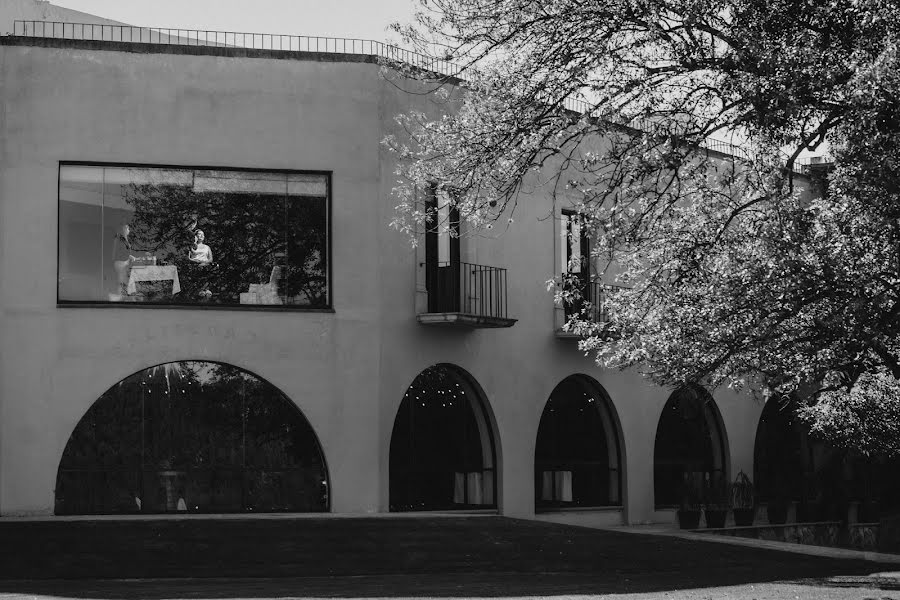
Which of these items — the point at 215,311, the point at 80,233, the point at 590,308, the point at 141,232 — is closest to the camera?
the point at 80,233

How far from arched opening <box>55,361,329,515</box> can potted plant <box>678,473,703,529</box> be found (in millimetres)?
Result: 8603

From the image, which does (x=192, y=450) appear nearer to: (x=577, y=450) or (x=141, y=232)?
(x=141, y=232)

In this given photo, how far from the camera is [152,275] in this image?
70.4 ft

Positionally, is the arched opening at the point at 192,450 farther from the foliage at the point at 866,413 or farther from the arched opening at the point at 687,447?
the arched opening at the point at 687,447

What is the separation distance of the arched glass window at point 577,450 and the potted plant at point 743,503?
112 inches

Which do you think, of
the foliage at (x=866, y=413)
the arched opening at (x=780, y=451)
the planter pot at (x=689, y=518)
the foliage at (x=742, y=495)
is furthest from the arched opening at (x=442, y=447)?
the arched opening at (x=780, y=451)

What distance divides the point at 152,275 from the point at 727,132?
440 inches

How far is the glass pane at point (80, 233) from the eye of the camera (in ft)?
69.5

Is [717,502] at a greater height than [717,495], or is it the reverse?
[717,495]

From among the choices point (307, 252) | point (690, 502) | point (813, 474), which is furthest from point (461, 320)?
point (813, 474)

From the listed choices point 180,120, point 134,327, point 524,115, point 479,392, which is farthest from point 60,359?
point 524,115

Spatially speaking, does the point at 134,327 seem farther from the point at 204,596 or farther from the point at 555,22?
the point at 555,22

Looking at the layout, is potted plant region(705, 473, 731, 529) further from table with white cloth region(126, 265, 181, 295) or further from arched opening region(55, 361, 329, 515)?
table with white cloth region(126, 265, 181, 295)

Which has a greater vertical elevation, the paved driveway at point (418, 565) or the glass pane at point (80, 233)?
the glass pane at point (80, 233)
